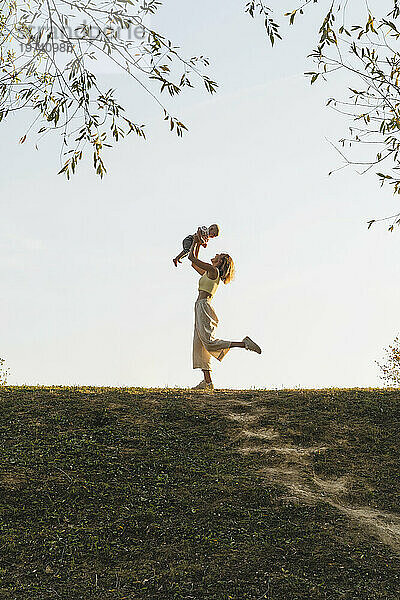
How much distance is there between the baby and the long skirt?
904mm

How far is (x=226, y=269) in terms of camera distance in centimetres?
1284

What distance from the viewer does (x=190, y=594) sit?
20.9ft

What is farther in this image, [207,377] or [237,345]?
[207,377]

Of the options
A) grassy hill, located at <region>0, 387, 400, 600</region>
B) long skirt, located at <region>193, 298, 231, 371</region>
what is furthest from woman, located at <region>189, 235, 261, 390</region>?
grassy hill, located at <region>0, 387, 400, 600</region>

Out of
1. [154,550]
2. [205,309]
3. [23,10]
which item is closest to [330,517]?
[154,550]

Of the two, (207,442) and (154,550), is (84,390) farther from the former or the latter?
(154,550)

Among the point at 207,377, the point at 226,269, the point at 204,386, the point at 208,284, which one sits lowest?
the point at 204,386

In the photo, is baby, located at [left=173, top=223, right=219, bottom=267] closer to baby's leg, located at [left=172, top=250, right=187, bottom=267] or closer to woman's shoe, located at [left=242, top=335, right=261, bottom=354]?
baby's leg, located at [left=172, top=250, right=187, bottom=267]

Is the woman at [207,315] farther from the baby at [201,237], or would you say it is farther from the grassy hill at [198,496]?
the grassy hill at [198,496]

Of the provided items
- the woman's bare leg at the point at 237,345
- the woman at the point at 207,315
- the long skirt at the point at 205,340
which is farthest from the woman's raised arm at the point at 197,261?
the woman's bare leg at the point at 237,345

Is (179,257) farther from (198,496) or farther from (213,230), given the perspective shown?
(198,496)

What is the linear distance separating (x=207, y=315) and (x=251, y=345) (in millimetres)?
1007

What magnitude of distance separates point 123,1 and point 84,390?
7000 mm

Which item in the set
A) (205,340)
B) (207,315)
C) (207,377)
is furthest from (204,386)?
(207,315)
